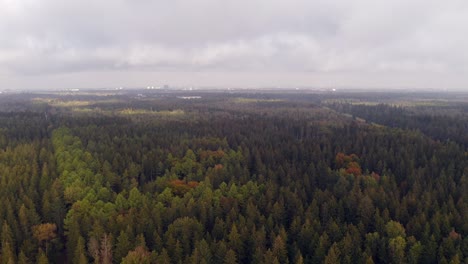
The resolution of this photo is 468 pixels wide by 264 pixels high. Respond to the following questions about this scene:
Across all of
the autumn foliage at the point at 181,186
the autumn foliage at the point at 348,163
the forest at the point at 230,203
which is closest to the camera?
the forest at the point at 230,203

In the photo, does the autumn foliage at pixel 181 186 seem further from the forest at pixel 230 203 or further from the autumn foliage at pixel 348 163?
the autumn foliage at pixel 348 163

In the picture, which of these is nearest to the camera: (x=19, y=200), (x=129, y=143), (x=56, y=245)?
(x=56, y=245)

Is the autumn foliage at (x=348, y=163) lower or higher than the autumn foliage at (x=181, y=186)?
higher

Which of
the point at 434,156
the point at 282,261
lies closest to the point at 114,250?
the point at 282,261

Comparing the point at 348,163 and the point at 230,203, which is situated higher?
the point at 348,163

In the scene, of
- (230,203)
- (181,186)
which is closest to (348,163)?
(230,203)

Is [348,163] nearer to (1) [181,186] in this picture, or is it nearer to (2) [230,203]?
(2) [230,203]

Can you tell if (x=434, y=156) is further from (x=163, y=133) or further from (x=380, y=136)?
(x=163, y=133)

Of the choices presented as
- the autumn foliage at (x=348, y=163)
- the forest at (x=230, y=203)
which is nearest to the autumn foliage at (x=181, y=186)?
the forest at (x=230, y=203)

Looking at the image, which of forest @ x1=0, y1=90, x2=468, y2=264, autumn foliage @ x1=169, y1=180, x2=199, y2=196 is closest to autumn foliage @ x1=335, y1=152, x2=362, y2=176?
forest @ x1=0, y1=90, x2=468, y2=264

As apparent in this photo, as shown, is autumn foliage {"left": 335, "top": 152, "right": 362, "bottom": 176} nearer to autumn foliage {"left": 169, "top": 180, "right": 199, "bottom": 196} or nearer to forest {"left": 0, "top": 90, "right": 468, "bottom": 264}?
forest {"left": 0, "top": 90, "right": 468, "bottom": 264}

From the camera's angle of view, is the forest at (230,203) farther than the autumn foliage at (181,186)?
No
